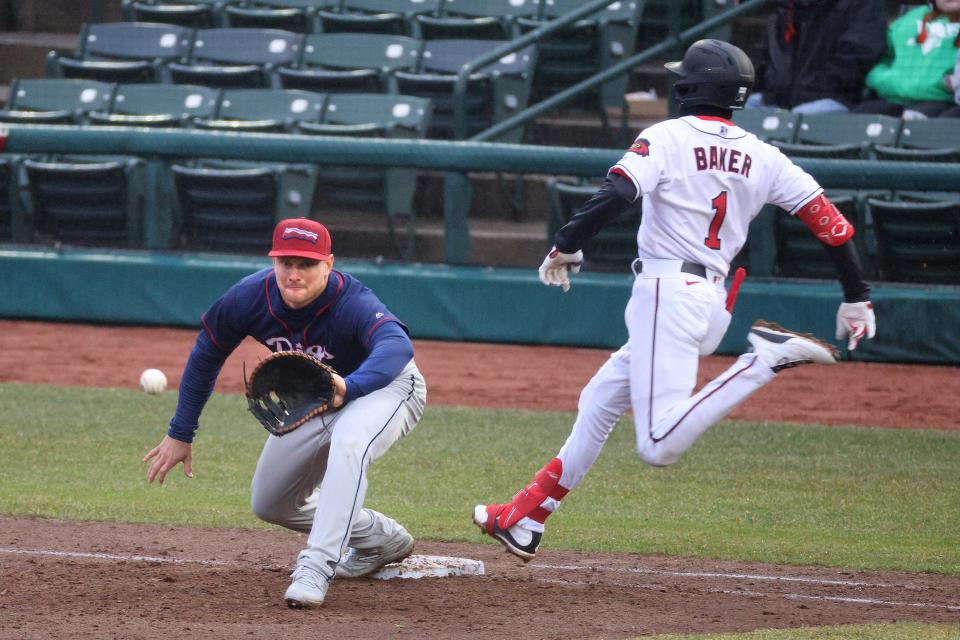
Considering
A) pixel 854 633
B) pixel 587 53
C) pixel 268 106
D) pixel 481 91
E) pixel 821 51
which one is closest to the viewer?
pixel 854 633

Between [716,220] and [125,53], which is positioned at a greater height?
[716,220]

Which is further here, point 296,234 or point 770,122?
point 770,122

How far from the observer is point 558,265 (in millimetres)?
4695

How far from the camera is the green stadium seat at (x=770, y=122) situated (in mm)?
10008

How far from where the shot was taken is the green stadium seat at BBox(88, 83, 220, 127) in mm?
10922

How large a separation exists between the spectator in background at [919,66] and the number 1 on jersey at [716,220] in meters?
6.12

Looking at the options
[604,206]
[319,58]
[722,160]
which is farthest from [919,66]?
[604,206]

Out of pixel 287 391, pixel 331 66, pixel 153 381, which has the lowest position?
pixel 153 381

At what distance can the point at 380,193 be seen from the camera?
9.59 m

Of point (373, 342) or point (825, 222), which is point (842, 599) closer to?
point (825, 222)

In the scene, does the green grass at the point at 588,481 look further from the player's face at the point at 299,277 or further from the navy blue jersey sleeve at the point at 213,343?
the player's face at the point at 299,277

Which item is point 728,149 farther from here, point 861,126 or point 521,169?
point 861,126

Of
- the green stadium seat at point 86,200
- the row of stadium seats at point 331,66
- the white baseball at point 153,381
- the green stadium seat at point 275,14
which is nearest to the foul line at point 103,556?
the white baseball at point 153,381

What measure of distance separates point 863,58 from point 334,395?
7.62m
